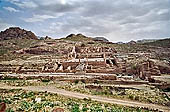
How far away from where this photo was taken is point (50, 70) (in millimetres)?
42188

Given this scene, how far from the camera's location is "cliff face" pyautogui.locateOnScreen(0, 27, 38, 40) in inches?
4828

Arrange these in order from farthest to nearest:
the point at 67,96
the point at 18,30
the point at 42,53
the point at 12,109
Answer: the point at 18,30, the point at 42,53, the point at 67,96, the point at 12,109

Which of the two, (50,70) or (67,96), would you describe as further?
(50,70)

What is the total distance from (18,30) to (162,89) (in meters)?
118

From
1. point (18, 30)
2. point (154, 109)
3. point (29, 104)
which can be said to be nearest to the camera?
point (29, 104)

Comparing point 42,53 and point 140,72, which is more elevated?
point 42,53

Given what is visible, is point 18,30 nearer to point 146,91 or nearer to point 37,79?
point 37,79

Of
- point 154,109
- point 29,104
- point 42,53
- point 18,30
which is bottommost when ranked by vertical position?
point 154,109

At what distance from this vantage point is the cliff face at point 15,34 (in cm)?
12264

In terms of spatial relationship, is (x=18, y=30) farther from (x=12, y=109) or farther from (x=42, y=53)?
(x=12, y=109)

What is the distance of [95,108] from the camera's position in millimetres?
20984

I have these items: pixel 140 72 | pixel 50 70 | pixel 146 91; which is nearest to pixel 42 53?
pixel 50 70

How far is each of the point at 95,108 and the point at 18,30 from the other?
121164mm

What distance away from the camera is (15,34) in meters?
125
